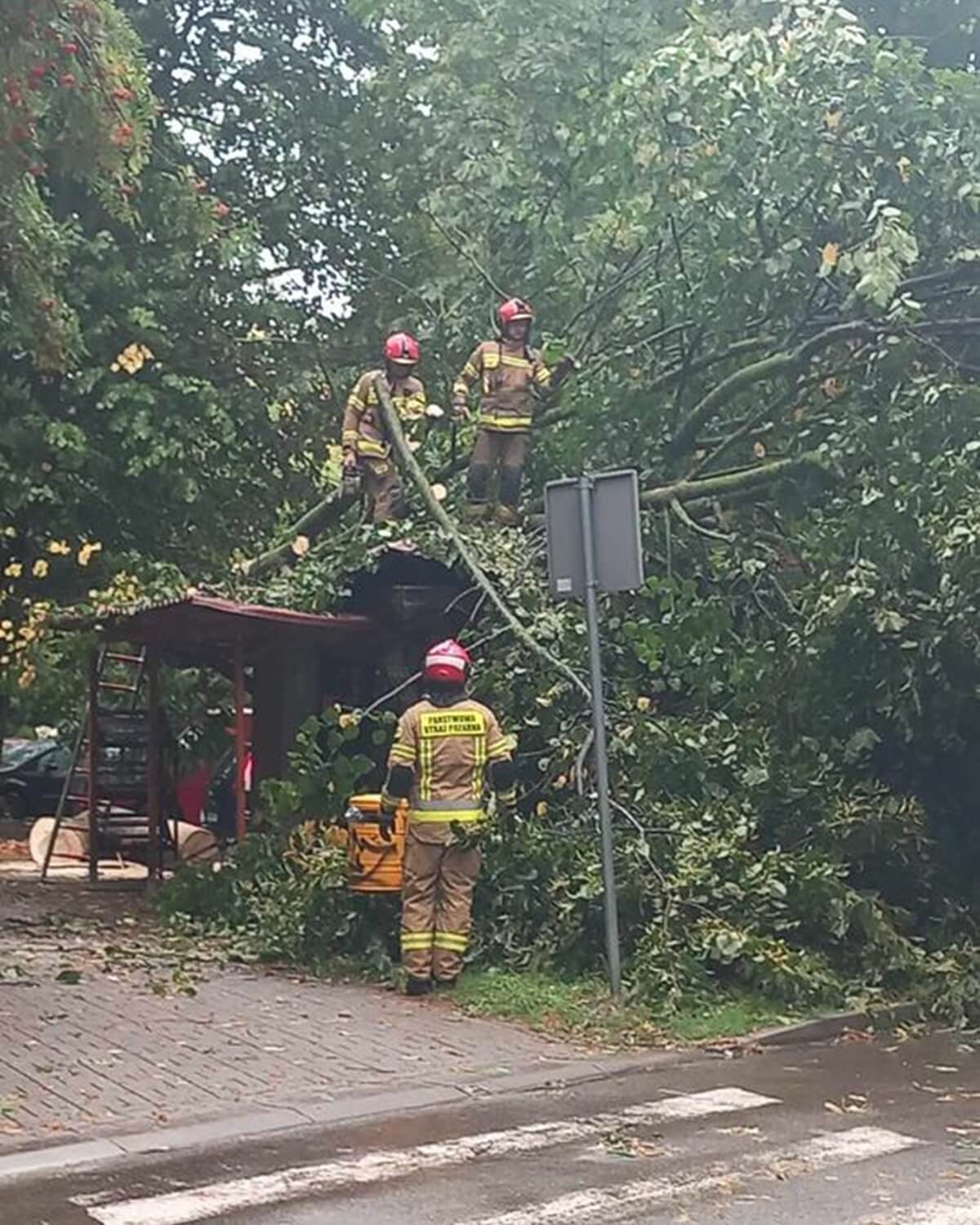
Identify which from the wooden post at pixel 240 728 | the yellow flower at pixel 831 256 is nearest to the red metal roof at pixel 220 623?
the wooden post at pixel 240 728

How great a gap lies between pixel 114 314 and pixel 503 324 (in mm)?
5447

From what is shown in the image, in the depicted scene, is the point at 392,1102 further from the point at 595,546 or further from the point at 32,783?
the point at 32,783

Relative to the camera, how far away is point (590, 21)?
16672 millimetres

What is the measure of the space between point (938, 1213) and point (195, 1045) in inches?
153

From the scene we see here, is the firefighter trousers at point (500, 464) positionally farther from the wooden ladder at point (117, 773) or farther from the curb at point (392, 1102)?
the curb at point (392, 1102)

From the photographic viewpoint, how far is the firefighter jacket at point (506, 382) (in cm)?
1315

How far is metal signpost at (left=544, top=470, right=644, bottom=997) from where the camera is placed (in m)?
9.33

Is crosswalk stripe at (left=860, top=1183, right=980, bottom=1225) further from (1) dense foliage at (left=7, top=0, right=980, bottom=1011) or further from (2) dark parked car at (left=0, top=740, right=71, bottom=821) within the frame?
(2) dark parked car at (left=0, top=740, right=71, bottom=821)

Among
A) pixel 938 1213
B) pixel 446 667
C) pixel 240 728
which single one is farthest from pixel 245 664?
pixel 938 1213

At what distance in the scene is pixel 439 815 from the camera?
31.6 feet

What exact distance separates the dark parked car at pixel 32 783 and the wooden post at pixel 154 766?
439 inches

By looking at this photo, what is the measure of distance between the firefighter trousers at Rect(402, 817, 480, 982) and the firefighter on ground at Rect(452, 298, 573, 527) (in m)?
4.04

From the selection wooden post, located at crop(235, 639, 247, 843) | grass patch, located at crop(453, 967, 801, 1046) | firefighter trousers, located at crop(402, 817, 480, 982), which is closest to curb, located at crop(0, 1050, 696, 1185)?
grass patch, located at crop(453, 967, 801, 1046)

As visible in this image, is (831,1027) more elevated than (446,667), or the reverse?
(446,667)
